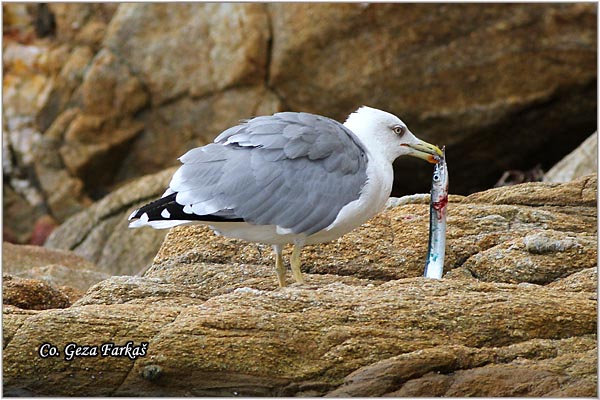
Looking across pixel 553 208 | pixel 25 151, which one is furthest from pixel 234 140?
pixel 25 151

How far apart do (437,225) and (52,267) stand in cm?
400

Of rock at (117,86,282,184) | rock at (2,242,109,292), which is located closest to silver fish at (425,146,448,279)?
rock at (2,242,109,292)

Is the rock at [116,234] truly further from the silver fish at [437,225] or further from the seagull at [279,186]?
the silver fish at [437,225]

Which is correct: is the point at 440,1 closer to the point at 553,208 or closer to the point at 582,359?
the point at 553,208

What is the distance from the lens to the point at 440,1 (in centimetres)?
1418

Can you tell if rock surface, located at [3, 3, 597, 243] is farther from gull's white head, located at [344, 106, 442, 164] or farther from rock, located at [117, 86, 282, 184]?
gull's white head, located at [344, 106, 442, 164]

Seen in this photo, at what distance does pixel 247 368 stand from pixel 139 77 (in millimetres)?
9748

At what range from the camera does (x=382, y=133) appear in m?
8.48

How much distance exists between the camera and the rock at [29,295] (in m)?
8.17

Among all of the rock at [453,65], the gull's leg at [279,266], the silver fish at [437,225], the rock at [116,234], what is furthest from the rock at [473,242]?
the rock at [453,65]

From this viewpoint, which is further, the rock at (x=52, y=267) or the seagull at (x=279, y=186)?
the rock at (x=52, y=267)

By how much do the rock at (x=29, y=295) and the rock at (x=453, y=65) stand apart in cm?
684

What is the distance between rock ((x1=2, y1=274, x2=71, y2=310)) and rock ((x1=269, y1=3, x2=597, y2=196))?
684 cm

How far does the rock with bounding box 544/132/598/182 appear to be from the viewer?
1195 centimetres
